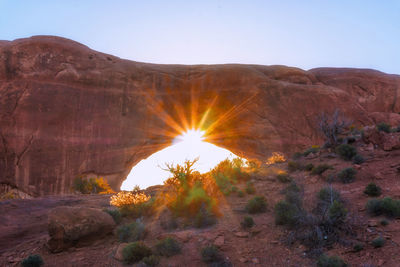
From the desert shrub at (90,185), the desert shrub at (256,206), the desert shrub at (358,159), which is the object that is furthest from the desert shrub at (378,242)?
the desert shrub at (90,185)

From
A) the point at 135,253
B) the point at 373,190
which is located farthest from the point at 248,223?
the point at 373,190

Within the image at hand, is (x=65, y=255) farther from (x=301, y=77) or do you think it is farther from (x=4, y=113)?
(x=301, y=77)

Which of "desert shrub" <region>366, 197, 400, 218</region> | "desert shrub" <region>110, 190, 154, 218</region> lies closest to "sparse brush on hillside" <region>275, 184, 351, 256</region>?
"desert shrub" <region>366, 197, 400, 218</region>

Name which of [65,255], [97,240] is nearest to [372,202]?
[97,240]

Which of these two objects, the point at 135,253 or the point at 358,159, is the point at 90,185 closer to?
the point at 135,253

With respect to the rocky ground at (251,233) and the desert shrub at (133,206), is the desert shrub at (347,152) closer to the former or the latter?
the rocky ground at (251,233)

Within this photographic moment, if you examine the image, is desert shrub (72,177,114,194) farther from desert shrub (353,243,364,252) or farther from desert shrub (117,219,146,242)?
desert shrub (353,243,364,252)

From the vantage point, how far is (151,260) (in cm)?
482

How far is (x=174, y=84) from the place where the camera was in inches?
834

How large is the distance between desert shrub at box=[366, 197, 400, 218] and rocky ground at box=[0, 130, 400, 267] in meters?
0.17

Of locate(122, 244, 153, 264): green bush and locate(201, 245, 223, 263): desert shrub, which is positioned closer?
locate(201, 245, 223, 263): desert shrub

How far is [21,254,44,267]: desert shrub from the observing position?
5.32m

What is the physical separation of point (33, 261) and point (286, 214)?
207 inches

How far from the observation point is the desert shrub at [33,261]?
17.4 feet
